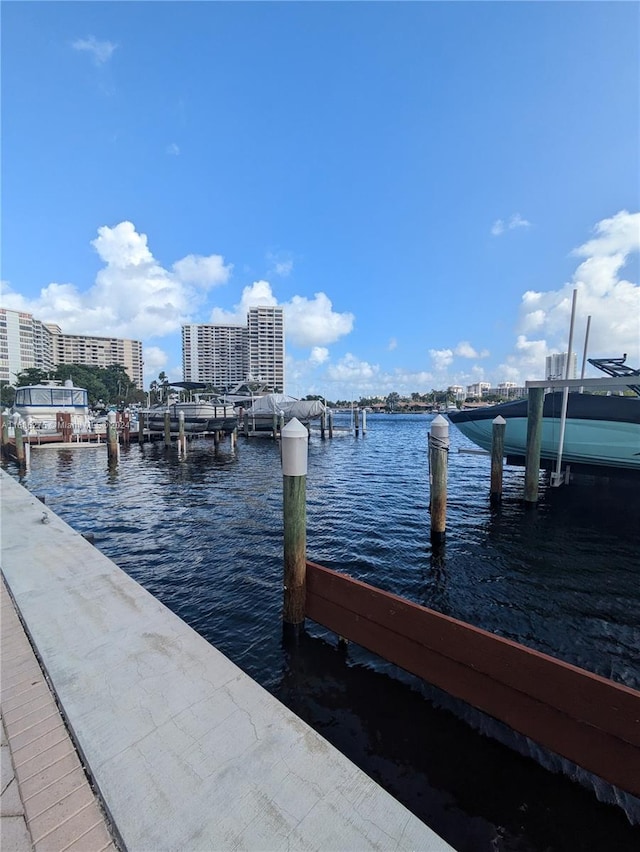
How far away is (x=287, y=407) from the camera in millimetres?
34562

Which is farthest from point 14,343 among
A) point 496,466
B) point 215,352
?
point 496,466

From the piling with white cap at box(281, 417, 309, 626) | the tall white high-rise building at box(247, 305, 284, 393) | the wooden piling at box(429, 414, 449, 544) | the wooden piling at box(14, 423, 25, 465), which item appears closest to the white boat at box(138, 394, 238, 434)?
the wooden piling at box(14, 423, 25, 465)

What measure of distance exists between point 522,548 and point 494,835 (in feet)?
19.8

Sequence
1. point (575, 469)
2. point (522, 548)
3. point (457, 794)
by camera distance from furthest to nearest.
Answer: point (575, 469)
point (522, 548)
point (457, 794)

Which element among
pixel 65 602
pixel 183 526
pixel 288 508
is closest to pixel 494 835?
pixel 288 508

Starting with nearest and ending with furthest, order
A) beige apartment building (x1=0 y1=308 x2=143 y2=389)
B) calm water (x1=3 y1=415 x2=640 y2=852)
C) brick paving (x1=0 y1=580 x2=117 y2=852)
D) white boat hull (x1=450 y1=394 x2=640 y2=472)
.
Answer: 1. brick paving (x1=0 y1=580 x2=117 y2=852)
2. calm water (x1=3 y1=415 x2=640 y2=852)
3. white boat hull (x1=450 y1=394 x2=640 y2=472)
4. beige apartment building (x1=0 y1=308 x2=143 y2=389)

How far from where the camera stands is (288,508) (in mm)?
4078

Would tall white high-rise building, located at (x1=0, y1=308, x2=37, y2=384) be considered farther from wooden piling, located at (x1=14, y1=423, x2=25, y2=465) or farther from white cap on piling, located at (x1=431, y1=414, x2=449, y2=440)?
white cap on piling, located at (x1=431, y1=414, x2=449, y2=440)

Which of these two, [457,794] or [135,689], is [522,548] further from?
[135,689]

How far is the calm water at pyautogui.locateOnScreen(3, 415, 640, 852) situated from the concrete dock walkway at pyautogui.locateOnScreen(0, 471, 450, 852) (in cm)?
94

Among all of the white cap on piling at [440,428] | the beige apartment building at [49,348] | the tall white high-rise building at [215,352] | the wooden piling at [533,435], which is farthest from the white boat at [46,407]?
the beige apartment building at [49,348]

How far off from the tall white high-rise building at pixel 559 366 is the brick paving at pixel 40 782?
11.9 meters

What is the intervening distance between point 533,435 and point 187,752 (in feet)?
32.2

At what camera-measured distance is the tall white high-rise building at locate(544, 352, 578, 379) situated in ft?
34.7
